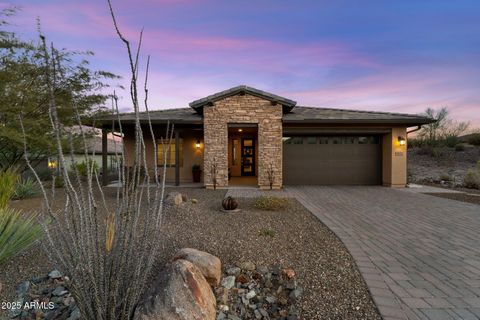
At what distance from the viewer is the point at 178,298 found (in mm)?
2182

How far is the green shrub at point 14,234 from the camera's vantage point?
3.10 meters

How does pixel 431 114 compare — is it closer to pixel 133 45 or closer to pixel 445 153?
pixel 445 153

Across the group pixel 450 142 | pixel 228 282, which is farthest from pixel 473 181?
pixel 450 142

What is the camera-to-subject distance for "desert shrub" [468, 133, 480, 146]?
2591 centimetres

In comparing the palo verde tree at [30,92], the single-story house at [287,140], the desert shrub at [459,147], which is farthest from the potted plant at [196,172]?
the desert shrub at [459,147]

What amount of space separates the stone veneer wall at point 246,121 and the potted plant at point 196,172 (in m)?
2.11

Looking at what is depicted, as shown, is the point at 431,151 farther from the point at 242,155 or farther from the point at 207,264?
the point at 207,264

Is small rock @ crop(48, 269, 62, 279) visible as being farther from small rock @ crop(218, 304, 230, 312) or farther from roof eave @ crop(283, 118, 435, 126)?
roof eave @ crop(283, 118, 435, 126)

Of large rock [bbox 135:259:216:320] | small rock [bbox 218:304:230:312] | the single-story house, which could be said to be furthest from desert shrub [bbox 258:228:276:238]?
the single-story house

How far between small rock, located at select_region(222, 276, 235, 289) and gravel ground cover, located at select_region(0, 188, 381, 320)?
0.20 m

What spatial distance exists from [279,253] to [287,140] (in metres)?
Answer: 9.19

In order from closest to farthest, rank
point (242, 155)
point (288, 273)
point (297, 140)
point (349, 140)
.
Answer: point (288, 273)
point (349, 140)
point (297, 140)
point (242, 155)

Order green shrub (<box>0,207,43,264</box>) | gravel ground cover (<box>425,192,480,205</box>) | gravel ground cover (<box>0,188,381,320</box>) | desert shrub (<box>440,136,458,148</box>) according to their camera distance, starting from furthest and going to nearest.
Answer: desert shrub (<box>440,136,458,148</box>)
gravel ground cover (<box>425,192,480,205</box>)
green shrub (<box>0,207,43,264</box>)
gravel ground cover (<box>0,188,381,320</box>)

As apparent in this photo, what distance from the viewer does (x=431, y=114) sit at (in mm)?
25781
